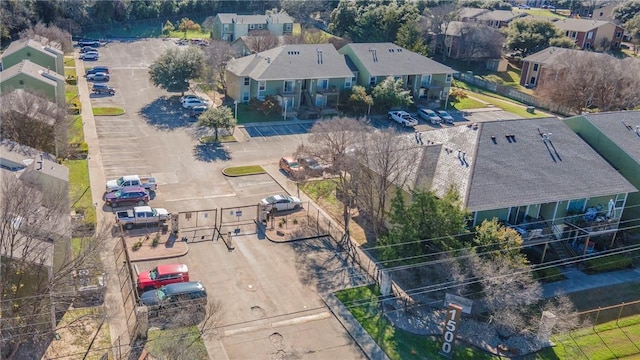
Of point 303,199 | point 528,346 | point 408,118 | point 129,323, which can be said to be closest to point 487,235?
point 528,346

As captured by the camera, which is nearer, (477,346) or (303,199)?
(477,346)

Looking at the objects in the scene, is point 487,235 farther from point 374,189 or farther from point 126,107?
point 126,107

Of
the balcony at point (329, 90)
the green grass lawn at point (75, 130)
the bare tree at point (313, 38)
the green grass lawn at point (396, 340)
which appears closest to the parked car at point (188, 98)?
the green grass lawn at point (75, 130)

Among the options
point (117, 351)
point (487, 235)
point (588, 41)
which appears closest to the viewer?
point (117, 351)

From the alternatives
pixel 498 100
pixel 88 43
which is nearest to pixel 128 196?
pixel 498 100

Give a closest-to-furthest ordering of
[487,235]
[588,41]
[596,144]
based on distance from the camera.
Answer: [487,235], [596,144], [588,41]
